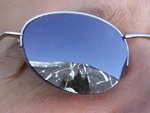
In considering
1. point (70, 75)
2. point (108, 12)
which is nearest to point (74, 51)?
point (70, 75)

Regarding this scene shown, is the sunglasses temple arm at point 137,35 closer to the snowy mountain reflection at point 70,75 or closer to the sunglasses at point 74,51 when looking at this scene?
the sunglasses at point 74,51

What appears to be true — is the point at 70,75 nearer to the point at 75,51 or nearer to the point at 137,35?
the point at 75,51

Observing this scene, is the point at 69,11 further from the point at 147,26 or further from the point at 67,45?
the point at 147,26

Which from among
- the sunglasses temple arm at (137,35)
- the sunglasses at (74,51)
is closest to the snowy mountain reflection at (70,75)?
the sunglasses at (74,51)

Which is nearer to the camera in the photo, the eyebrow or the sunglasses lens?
the sunglasses lens

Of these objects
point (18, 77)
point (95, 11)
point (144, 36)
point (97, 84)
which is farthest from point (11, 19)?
point (144, 36)

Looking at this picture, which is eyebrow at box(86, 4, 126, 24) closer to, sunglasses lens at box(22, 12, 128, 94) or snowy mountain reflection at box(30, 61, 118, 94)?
sunglasses lens at box(22, 12, 128, 94)

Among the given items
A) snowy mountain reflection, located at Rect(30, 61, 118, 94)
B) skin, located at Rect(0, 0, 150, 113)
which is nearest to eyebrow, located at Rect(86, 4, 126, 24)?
skin, located at Rect(0, 0, 150, 113)
